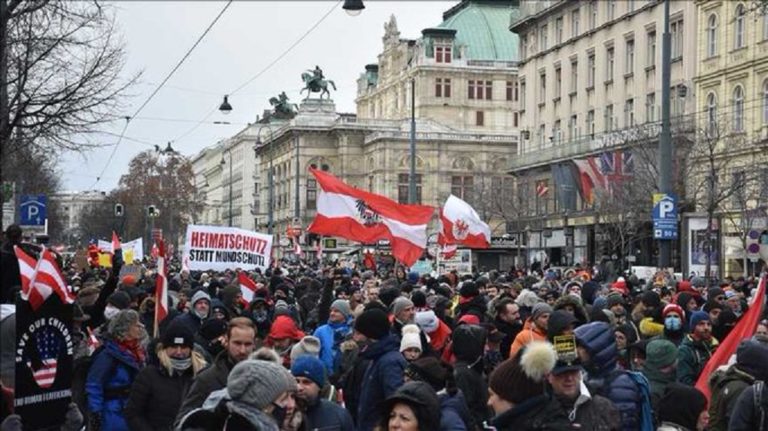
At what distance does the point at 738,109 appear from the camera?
160 ft

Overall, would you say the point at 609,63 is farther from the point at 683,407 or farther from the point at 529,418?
the point at 529,418

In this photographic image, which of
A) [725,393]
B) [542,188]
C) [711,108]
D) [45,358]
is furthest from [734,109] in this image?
[45,358]

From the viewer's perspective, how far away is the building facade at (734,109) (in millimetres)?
41719

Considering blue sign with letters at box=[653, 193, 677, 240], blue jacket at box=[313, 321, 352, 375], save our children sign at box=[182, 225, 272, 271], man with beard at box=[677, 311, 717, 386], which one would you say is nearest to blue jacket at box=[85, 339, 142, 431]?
blue jacket at box=[313, 321, 352, 375]

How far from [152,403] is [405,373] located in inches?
67.4

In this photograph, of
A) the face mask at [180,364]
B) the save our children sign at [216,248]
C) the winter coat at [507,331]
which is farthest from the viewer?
the save our children sign at [216,248]

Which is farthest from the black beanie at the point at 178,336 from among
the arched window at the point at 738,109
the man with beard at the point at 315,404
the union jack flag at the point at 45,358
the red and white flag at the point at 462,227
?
the arched window at the point at 738,109

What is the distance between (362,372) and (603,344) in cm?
228

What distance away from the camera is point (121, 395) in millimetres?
Answer: 9031

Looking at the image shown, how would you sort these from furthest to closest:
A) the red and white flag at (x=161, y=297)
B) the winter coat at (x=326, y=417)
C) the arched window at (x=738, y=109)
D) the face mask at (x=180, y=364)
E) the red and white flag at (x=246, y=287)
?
the arched window at (x=738, y=109) → the red and white flag at (x=246, y=287) → the red and white flag at (x=161, y=297) → the face mask at (x=180, y=364) → the winter coat at (x=326, y=417)

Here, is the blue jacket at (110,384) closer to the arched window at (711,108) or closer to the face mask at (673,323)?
the face mask at (673,323)

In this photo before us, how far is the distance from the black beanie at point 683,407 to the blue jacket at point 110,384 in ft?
12.2

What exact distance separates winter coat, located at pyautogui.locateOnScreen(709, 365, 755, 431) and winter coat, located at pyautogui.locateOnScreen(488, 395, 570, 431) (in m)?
2.15

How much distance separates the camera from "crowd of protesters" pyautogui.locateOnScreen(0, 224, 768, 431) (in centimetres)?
591
